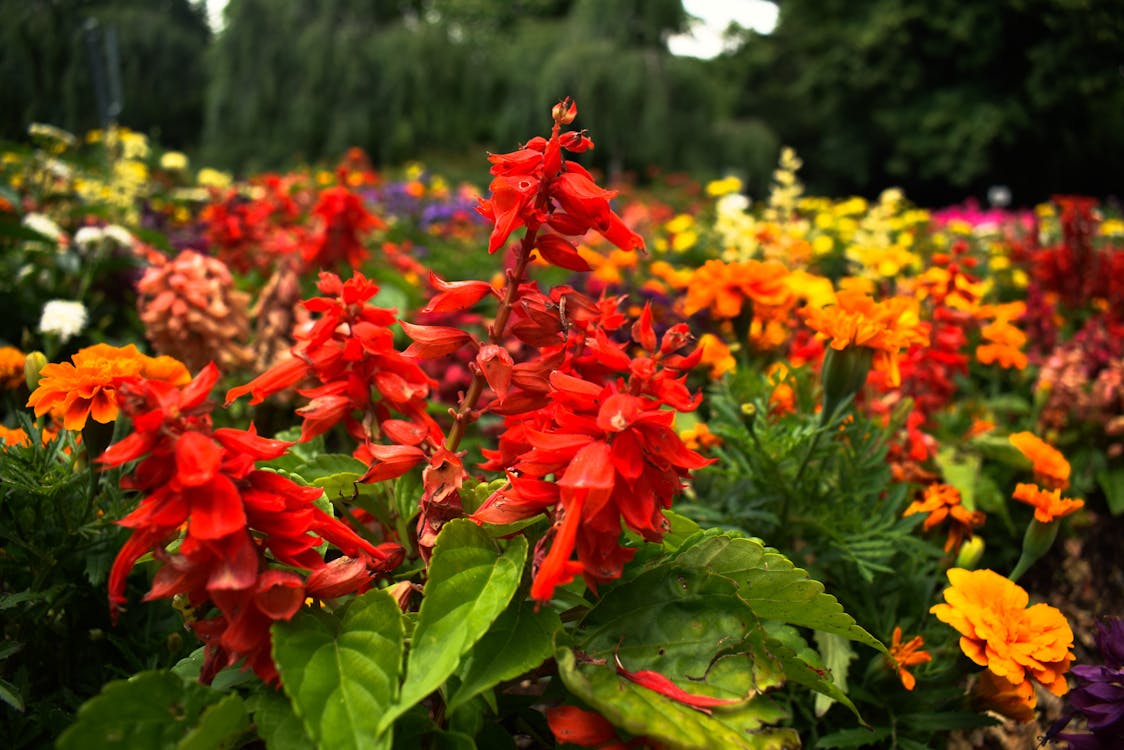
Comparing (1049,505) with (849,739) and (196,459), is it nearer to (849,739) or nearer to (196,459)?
(849,739)

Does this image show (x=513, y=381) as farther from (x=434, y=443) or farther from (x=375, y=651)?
(x=375, y=651)

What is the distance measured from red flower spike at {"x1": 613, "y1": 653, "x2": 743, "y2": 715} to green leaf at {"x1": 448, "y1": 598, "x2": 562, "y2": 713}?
0.26ft

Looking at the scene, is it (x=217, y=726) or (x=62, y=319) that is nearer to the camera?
(x=217, y=726)

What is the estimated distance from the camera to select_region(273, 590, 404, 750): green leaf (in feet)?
2.09

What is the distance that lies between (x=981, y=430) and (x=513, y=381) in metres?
1.52

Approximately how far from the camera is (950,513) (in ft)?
4.51

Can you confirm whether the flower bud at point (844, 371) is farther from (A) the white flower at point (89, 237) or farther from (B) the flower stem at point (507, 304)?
(A) the white flower at point (89, 237)

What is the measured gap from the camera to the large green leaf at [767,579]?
2.64 ft

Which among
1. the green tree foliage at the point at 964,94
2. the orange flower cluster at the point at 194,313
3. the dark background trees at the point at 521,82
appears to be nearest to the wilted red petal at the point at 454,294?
the orange flower cluster at the point at 194,313

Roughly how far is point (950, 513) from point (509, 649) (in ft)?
3.24

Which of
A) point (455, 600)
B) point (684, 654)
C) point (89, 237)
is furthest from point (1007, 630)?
point (89, 237)

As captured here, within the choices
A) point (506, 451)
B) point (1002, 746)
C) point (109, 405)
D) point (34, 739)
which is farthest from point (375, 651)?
point (1002, 746)

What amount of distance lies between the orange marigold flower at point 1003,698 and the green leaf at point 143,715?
1.02 m

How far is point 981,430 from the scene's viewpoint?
191 centimetres
